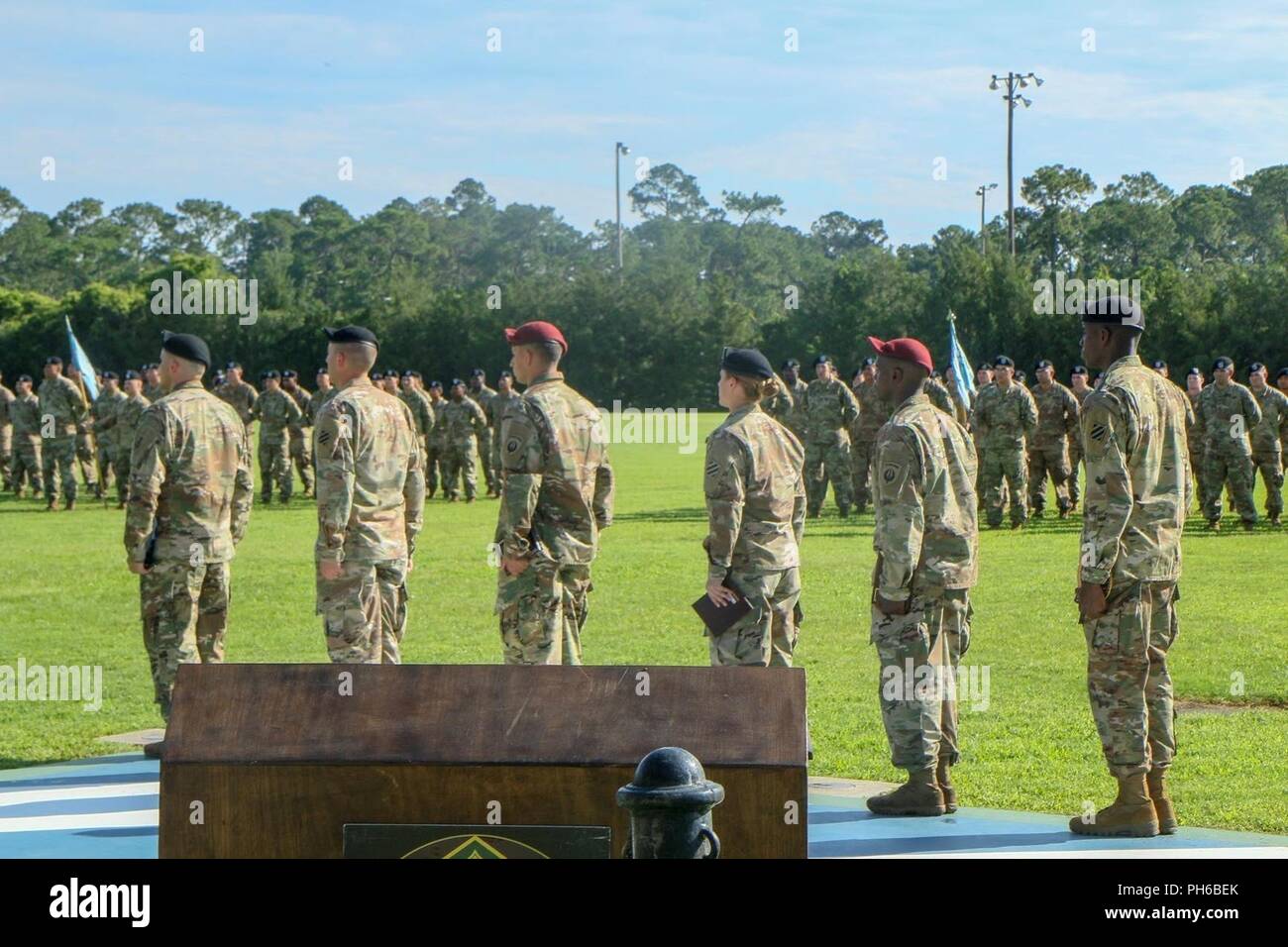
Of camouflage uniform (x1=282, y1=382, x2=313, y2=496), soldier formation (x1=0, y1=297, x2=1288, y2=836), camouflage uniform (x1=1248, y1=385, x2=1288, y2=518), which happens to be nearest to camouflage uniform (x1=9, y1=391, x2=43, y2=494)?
camouflage uniform (x1=282, y1=382, x2=313, y2=496)

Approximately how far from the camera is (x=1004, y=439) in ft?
73.6

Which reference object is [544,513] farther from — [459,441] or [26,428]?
[26,428]

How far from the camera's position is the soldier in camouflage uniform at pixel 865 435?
2452 cm

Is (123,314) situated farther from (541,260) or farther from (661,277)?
(541,260)

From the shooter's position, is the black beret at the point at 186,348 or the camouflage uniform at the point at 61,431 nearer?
the black beret at the point at 186,348

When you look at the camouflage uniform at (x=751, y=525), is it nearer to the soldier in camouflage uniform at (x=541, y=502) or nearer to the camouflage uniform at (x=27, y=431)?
the soldier in camouflage uniform at (x=541, y=502)

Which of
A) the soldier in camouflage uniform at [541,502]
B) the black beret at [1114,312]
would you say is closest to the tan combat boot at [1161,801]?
the black beret at [1114,312]

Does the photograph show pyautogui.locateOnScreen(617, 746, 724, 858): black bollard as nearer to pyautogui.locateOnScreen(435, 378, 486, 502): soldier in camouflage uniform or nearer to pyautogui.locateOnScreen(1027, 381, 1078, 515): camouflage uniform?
pyautogui.locateOnScreen(1027, 381, 1078, 515): camouflage uniform

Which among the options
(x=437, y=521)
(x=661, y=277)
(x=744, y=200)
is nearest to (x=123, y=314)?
(x=661, y=277)

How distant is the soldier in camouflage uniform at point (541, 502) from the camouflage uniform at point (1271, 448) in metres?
15.6

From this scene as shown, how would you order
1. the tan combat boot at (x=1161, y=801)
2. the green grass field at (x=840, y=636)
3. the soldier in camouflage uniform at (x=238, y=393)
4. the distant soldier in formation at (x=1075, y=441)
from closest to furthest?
the tan combat boot at (x=1161, y=801)
the green grass field at (x=840, y=636)
the distant soldier in formation at (x=1075, y=441)
the soldier in camouflage uniform at (x=238, y=393)

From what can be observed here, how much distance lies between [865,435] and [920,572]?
1718cm

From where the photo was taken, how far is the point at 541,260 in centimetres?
11569
